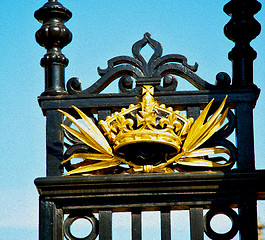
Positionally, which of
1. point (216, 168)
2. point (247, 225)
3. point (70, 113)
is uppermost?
point (70, 113)

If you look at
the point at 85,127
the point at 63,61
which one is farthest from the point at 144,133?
the point at 63,61

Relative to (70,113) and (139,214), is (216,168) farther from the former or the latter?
(70,113)

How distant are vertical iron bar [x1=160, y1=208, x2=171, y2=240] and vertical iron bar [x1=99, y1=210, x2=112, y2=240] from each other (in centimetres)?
33

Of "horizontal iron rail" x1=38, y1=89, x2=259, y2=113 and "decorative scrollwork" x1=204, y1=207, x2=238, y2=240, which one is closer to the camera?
"decorative scrollwork" x1=204, y1=207, x2=238, y2=240

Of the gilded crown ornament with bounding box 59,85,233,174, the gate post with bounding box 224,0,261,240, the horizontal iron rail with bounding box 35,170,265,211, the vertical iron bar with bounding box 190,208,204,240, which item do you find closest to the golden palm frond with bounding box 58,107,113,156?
the gilded crown ornament with bounding box 59,85,233,174

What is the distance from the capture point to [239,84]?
5793mm

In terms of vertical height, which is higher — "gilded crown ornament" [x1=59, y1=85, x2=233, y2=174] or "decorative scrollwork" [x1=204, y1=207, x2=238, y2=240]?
"gilded crown ornament" [x1=59, y1=85, x2=233, y2=174]

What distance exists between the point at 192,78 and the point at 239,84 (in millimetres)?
309

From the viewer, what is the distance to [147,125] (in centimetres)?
566

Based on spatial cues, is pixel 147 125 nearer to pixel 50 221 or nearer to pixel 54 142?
pixel 54 142

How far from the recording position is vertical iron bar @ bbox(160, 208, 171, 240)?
5.59 m

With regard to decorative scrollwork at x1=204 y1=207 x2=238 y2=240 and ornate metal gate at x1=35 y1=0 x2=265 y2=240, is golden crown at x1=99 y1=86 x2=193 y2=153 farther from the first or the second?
decorative scrollwork at x1=204 y1=207 x2=238 y2=240

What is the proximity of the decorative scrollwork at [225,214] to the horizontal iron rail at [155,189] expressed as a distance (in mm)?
51

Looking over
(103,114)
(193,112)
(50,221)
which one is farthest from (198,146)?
(50,221)
